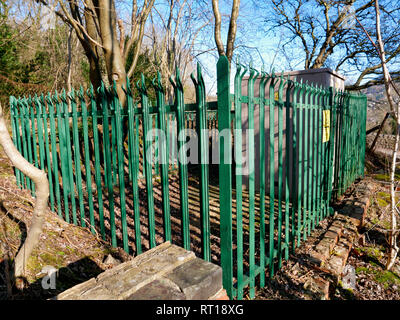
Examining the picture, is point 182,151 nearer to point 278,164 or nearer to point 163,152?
point 163,152

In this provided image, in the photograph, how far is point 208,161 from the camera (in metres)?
2.29

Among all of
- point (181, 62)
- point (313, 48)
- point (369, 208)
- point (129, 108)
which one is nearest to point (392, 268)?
point (369, 208)

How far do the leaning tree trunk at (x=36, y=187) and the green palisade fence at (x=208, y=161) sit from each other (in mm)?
847

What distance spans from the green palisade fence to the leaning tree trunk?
847 millimetres

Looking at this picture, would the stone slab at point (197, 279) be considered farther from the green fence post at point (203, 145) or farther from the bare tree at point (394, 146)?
the bare tree at point (394, 146)

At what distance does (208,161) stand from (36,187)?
1.43 m

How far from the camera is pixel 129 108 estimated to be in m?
2.78

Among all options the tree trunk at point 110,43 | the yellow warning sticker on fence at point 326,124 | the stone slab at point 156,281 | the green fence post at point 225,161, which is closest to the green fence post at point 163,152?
the green fence post at point 225,161

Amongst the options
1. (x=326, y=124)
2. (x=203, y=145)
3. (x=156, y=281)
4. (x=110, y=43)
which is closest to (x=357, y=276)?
(x=326, y=124)

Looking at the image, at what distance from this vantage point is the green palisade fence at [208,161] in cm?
225

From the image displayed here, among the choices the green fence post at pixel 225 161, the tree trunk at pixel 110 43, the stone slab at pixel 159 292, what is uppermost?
the tree trunk at pixel 110 43

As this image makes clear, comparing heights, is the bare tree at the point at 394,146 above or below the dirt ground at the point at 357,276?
above

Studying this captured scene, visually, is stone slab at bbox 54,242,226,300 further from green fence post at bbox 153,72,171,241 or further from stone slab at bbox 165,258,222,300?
green fence post at bbox 153,72,171,241

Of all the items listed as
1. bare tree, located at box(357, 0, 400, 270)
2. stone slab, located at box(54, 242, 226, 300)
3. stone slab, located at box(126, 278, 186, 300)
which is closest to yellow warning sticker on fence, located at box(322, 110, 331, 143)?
bare tree, located at box(357, 0, 400, 270)
